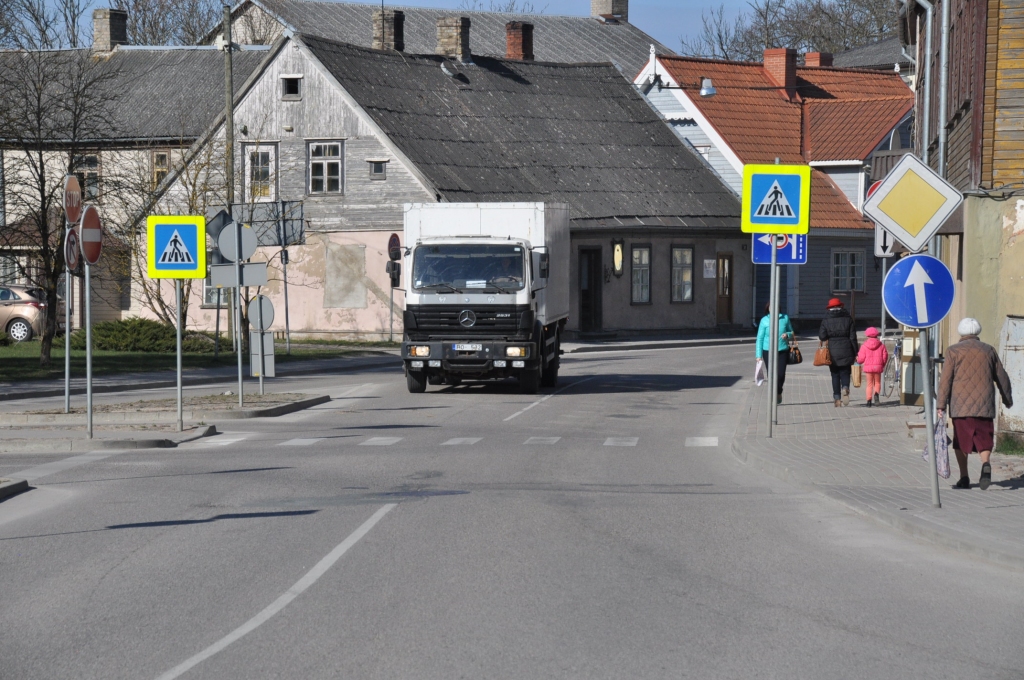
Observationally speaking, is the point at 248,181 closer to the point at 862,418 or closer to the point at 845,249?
the point at 845,249

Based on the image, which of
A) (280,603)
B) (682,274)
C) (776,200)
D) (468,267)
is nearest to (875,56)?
(682,274)

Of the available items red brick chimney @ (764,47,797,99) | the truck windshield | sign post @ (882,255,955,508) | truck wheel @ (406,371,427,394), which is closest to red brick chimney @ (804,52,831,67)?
red brick chimney @ (764,47,797,99)

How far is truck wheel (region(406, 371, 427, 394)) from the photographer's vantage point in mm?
23609

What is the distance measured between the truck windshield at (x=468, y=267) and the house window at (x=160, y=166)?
→ 16845 mm

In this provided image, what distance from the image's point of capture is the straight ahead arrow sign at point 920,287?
36.1 ft

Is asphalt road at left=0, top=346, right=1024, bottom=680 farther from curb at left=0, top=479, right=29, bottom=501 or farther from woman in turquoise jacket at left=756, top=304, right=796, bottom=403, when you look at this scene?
woman in turquoise jacket at left=756, top=304, right=796, bottom=403

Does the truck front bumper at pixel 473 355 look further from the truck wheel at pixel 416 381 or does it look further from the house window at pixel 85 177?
the house window at pixel 85 177

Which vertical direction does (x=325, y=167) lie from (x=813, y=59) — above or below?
below

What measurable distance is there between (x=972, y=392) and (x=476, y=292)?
39.1 feet

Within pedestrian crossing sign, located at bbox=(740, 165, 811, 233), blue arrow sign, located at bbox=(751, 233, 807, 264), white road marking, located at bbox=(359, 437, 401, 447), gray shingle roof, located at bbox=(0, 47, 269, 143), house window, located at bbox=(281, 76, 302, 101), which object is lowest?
white road marking, located at bbox=(359, 437, 401, 447)

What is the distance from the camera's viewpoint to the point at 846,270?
48562 millimetres

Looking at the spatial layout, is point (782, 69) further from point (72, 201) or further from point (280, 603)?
point (280, 603)

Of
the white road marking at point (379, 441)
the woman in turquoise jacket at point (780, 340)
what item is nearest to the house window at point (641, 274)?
the woman in turquoise jacket at point (780, 340)

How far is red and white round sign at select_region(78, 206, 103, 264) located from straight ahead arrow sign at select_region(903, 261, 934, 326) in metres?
10.1
